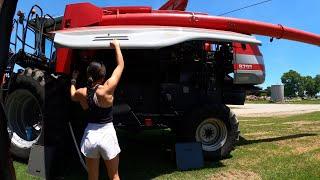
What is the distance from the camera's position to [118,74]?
562cm

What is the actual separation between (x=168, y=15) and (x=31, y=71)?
2.48 m

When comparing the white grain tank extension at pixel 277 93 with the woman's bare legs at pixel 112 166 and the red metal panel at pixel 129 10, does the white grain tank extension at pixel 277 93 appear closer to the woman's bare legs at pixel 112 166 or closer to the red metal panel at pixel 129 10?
the red metal panel at pixel 129 10

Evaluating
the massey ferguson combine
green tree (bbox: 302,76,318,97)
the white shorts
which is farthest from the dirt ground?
green tree (bbox: 302,76,318,97)

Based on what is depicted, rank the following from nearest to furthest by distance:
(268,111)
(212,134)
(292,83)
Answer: (212,134)
(268,111)
(292,83)

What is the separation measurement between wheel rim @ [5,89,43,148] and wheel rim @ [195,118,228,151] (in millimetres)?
2745

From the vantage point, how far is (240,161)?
28.0ft

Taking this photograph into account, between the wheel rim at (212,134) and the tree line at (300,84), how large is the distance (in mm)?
162167

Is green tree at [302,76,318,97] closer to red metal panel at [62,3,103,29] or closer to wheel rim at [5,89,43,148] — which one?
wheel rim at [5,89,43,148]

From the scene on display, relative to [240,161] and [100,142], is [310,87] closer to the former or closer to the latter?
[240,161]

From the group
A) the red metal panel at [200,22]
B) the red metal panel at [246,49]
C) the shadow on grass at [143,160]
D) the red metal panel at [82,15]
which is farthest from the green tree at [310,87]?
the red metal panel at [82,15]

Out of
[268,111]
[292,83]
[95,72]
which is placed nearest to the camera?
[95,72]

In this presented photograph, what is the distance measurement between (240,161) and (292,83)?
169 m

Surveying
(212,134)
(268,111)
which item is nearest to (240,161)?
(212,134)

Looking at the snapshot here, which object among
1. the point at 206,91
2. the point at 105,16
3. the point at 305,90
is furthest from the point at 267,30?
the point at 305,90
